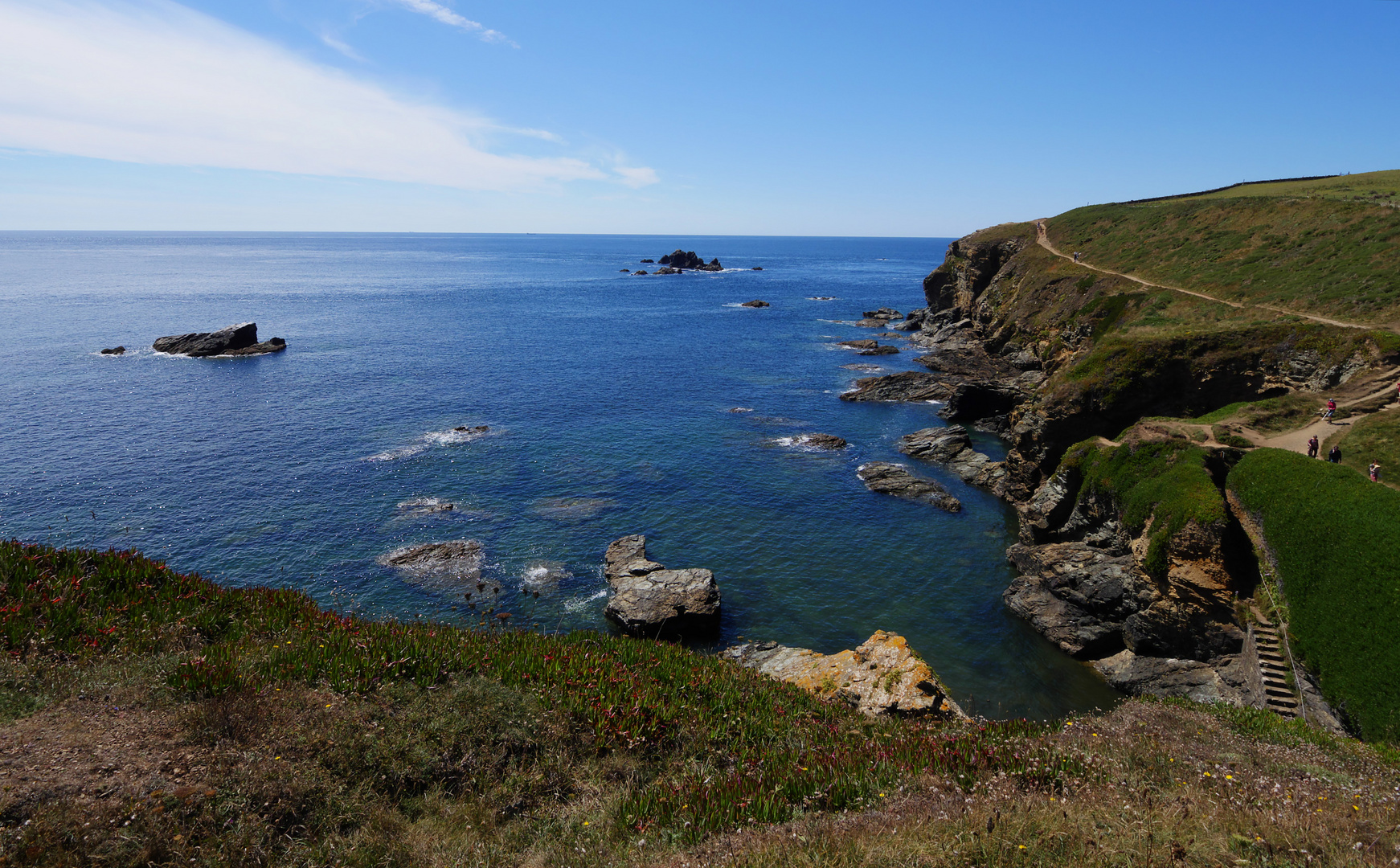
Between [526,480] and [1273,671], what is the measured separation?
41297 millimetres

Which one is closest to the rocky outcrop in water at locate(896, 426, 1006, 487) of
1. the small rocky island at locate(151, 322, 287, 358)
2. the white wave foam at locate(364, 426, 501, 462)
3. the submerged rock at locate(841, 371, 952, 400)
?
the submerged rock at locate(841, 371, 952, 400)

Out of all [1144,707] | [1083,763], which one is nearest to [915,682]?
[1144,707]

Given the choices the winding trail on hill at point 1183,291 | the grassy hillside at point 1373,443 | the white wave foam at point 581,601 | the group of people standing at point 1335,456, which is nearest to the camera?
the group of people standing at point 1335,456

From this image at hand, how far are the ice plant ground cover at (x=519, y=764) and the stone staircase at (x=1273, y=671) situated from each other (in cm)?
880

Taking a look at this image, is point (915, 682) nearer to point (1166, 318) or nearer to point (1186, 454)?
point (1186, 454)

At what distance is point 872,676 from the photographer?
2233cm

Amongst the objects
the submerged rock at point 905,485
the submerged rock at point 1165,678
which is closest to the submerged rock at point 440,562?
the submerged rock at point 905,485

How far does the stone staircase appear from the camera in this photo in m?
23.0

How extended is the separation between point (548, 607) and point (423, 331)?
85.8 metres

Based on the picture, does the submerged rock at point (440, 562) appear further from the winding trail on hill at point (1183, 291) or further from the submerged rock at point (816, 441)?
the winding trail on hill at point (1183, 291)

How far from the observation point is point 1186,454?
3288 cm

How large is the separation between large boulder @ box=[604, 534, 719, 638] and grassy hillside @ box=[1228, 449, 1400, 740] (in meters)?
22.8

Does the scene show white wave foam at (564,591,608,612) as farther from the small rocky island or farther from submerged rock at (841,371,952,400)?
the small rocky island

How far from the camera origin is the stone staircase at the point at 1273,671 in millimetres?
23047
